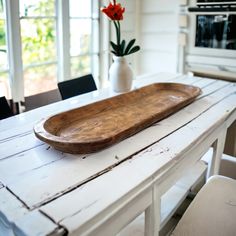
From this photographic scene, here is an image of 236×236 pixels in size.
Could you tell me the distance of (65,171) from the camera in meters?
0.92

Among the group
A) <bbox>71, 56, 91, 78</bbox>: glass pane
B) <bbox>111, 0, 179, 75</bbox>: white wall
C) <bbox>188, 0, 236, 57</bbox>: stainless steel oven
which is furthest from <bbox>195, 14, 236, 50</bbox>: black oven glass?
<bbox>71, 56, 91, 78</bbox>: glass pane

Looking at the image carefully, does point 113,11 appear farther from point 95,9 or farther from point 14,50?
point 95,9

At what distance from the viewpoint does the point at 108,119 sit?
136 centimetres

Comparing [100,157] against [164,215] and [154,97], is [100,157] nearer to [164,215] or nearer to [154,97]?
[164,215]

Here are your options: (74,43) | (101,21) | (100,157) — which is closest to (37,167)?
(100,157)

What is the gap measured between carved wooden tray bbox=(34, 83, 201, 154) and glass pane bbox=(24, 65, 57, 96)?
126cm

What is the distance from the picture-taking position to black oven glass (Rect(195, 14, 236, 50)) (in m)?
2.86

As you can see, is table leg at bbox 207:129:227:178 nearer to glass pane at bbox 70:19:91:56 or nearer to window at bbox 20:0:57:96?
window at bbox 20:0:57:96

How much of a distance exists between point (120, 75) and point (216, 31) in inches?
63.3

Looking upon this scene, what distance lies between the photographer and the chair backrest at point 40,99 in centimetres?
265

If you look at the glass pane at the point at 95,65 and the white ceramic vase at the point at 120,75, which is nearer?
the white ceramic vase at the point at 120,75

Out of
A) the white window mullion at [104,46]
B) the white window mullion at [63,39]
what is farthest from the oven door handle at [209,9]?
the white window mullion at [63,39]

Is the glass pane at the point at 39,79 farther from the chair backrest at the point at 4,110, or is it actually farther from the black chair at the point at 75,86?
the chair backrest at the point at 4,110

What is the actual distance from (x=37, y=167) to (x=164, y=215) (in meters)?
0.72
